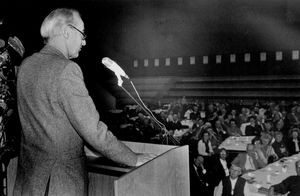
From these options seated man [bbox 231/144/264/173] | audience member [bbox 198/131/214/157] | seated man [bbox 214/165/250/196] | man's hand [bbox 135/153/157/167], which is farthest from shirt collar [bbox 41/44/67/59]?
audience member [bbox 198/131/214/157]

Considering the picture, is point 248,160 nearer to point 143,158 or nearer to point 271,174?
point 271,174

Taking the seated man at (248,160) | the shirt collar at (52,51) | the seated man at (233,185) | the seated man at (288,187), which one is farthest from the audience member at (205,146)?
the shirt collar at (52,51)

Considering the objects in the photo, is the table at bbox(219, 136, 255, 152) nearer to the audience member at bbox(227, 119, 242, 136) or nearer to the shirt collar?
the audience member at bbox(227, 119, 242, 136)

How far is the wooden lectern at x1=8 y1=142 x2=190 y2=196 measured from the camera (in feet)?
2.81

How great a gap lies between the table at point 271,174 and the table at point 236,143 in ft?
2.39

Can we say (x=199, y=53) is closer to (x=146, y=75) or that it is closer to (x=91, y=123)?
(x=146, y=75)

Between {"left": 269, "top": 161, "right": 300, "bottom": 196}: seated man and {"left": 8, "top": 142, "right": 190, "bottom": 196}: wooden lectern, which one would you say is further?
{"left": 269, "top": 161, "right": 300, "bottom": 196}: seated man

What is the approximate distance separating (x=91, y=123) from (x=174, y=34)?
302 inches

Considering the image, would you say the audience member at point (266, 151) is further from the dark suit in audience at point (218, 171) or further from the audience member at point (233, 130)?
the audience member at point (233, 130)

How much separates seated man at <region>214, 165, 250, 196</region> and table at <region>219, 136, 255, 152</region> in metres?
1.23

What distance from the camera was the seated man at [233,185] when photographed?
138 inches

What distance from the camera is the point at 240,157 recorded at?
4469 millimetres

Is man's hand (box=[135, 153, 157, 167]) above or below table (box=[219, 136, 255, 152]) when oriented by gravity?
above

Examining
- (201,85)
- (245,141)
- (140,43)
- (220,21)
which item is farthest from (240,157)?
(140,43)
